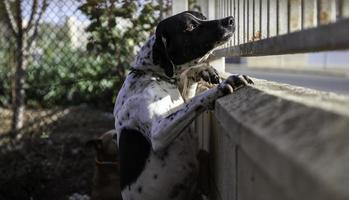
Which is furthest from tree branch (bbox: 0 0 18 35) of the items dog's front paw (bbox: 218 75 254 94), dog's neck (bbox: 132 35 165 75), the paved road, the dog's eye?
dog's front paw (bbox: 218 75 254 94)

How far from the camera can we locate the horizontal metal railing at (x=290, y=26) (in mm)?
1267

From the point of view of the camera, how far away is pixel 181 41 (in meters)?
3.38

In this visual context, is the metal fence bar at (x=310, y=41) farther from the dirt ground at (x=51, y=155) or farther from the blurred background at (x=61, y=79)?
the dirt ground at (x=51, y=155)

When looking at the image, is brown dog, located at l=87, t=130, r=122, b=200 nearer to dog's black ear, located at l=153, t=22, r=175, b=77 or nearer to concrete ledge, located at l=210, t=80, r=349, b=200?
dog's black ear, located at l=153, t=22, r=175, b=77

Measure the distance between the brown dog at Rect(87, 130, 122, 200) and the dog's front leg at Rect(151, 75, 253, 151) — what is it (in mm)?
1532

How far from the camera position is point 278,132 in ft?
4.21

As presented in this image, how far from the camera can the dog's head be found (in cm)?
329

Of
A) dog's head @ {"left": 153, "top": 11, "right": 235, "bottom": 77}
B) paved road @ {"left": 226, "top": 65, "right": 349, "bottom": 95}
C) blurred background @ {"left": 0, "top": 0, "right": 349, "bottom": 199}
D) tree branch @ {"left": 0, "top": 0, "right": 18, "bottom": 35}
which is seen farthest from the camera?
paved road @ {"left": 226, "top": 65, "right": 349, "bottom": 95}

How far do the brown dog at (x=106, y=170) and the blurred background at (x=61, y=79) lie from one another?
1.39m

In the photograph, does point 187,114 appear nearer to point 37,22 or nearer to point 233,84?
point 233,84

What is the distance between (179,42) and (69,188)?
3.24 metres

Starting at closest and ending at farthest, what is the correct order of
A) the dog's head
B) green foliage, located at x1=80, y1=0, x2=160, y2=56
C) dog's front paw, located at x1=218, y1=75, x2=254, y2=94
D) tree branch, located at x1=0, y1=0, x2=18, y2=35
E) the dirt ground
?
1. dog's front paw, located at x1=218, y1=75, x2=254, y2=94
2. the dog's head
3. the dirt ground
4. green foliage, located at x1=80, y1=0, x2=160, y2=56
5. tree branch, located at x1=0, y1=0, x2=18, y2=35

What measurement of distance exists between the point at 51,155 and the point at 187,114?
16.6ft

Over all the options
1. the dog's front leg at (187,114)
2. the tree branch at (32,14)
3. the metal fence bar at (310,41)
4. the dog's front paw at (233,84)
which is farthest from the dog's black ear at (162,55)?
the tree branch at (32,14)
